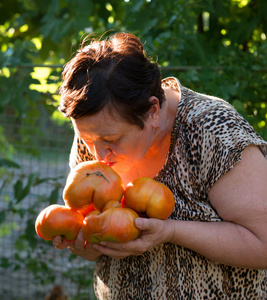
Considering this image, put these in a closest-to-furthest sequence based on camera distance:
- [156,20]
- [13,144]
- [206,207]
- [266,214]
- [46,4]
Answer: [266,214] < [206,207] < [156,20] < [46,4] < [13,144]

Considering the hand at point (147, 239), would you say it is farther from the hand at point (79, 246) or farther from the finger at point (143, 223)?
the hand at point (79, 246)

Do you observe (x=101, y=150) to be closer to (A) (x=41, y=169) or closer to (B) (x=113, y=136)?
(B) (x=113, y=136)

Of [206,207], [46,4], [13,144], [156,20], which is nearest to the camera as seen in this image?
[206,207]

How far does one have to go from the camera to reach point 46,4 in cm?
340

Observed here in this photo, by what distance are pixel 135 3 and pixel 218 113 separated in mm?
1627

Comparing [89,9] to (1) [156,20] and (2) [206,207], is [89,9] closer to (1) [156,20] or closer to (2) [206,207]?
(1) [156,20]

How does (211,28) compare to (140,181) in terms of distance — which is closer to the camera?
(140,181)

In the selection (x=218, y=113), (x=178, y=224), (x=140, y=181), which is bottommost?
(x=178, y=224)

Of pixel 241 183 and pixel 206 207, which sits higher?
pixel 241 183

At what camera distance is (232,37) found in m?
3.12

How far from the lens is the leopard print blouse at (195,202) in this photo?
5.08 ft

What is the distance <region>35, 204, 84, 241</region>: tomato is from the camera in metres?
1.61

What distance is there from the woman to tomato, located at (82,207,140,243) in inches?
1.4

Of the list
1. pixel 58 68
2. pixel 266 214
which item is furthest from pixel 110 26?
pixel 266 214
